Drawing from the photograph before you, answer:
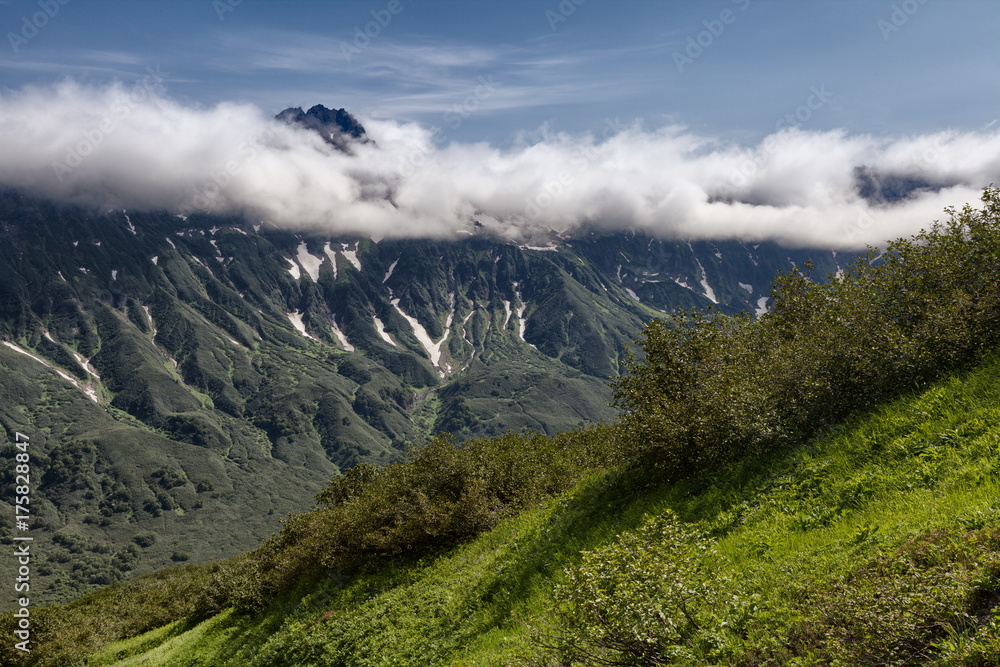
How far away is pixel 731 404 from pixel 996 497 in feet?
25.6

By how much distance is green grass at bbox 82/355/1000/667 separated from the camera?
1105 centimetres

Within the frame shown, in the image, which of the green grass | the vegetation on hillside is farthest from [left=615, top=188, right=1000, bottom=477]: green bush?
the green grass

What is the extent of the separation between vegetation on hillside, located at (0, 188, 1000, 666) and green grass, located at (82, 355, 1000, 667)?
0.25ft

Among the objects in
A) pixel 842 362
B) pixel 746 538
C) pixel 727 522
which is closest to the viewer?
pixel 746 538

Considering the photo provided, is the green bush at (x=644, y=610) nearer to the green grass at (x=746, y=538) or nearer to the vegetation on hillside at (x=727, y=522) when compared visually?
the vegetation on hillside at (x=727, y=522)

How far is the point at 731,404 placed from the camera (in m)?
18.2

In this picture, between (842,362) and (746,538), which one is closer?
(746,538)

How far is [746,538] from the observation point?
47.0 ft

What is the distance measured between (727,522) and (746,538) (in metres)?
1.30

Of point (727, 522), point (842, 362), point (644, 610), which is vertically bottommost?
point (727, 522)

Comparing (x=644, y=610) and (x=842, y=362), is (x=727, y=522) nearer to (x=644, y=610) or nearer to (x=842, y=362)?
(x=842, y=362)

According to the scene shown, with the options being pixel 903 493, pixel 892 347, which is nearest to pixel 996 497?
pixel 903 493

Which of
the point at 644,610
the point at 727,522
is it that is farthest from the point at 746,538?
the point at 644,610

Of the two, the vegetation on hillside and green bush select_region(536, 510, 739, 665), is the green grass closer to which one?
the vegetation on hillside
